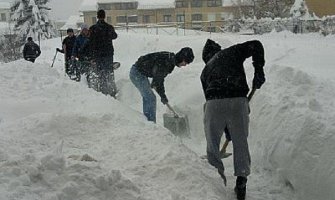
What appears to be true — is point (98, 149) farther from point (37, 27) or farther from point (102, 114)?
point (37, 27)

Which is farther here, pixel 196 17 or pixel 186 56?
pixel 196 17

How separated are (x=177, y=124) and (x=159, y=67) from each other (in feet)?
4.23

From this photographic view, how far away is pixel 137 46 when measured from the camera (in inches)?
759

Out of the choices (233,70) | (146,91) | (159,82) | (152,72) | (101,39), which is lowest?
(146,91)

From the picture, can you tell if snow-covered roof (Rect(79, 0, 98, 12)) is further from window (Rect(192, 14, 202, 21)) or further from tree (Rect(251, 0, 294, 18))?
tree (Rect(251, 0, 294, 18))

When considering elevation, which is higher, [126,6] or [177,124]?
[126,6]

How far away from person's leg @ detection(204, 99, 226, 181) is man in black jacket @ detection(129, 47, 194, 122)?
61.5 inches

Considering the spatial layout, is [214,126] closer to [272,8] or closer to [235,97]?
[235,97]

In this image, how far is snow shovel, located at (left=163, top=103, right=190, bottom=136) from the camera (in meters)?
8.16

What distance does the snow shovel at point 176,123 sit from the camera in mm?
8156

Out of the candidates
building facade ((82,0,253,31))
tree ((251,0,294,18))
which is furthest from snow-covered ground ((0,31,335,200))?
building facade ((82,0,253,31))

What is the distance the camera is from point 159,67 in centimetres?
728

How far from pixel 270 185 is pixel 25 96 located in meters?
4.31

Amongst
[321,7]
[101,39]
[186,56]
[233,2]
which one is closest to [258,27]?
[321,7]
